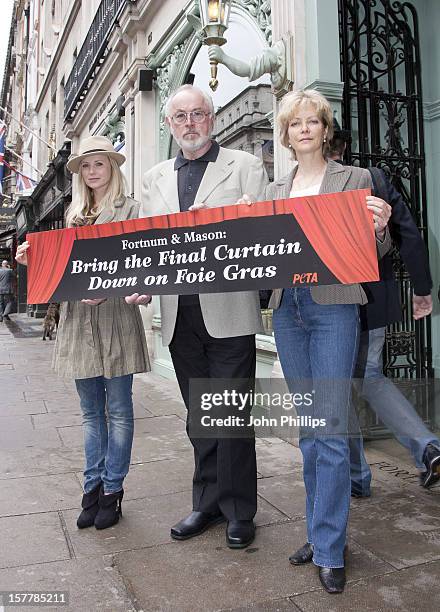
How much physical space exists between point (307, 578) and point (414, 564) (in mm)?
509

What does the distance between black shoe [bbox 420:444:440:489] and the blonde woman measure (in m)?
1.77

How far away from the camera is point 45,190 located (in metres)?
19.7

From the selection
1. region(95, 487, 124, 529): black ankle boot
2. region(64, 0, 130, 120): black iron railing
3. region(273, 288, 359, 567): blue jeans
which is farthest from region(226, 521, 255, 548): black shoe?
region(64, 0, 130, 120): black iron railing

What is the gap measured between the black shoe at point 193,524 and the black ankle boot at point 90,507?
0.47m

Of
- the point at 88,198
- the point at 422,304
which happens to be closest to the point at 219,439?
the point at 422,304

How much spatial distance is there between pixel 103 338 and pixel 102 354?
9 centimetres

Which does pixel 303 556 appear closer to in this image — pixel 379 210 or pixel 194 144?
pixel 379 210

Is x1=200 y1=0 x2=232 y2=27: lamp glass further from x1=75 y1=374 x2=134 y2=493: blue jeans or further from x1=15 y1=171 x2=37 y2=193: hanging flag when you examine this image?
x1=15 y1=171 x2=37 y2=193: hanging flag

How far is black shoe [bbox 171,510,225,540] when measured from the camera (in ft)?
9.27

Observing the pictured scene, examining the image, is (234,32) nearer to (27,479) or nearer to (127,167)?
(127,167)

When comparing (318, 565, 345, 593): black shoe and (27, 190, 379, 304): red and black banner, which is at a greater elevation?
(27, 190, 379, 304): red and black banner

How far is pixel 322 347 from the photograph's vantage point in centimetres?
236

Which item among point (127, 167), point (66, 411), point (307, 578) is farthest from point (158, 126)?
point (307, 578)

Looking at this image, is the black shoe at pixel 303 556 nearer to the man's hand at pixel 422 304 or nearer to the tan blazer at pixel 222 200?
the tan blazer at pixel 222 200
